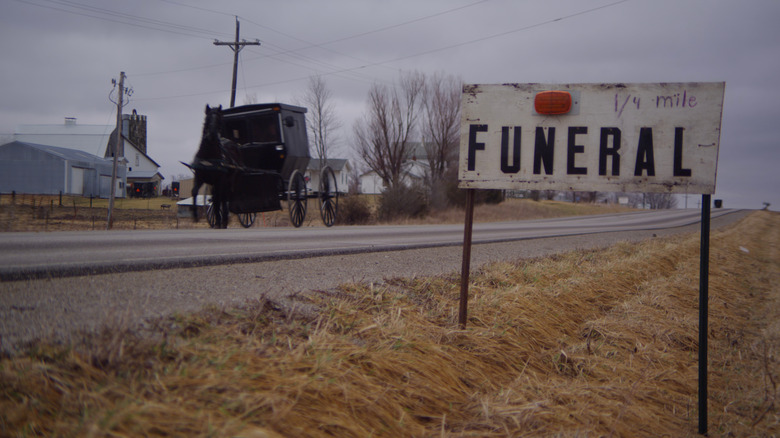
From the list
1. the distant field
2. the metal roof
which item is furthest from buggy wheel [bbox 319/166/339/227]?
the metal roof

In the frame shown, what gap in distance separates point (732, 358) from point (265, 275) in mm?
4077

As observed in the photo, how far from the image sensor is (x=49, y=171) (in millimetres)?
24656

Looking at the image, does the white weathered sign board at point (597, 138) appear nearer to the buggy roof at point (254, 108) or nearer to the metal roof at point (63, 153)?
the buggy roof at point (254, 108)

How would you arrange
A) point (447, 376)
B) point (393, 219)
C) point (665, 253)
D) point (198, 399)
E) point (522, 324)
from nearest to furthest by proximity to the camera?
1. point (198, 399)
2. point (447, 376)
3. point (522, 324)
4. point (665, 253)
5. point (393, 219)

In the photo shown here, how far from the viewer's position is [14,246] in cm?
537

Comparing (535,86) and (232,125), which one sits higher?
(232,125)

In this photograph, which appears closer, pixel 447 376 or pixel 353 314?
pixel 447 376

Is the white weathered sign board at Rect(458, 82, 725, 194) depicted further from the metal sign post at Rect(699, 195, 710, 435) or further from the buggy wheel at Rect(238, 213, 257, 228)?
the buggy wheel at Rect(238, 213, 257, 228)

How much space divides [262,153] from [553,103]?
10105mm

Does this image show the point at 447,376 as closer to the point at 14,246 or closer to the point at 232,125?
the point at 14,246

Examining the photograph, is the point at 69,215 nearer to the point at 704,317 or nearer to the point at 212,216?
the point at 212,216

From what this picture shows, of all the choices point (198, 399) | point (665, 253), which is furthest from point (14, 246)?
point (665, 253)

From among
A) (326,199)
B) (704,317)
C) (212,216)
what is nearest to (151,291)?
(704,317)

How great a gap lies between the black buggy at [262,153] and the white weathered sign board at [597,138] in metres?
9.08
